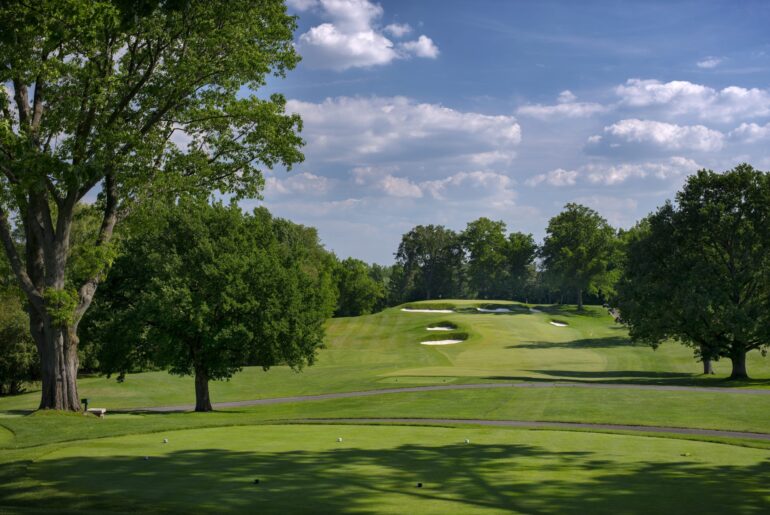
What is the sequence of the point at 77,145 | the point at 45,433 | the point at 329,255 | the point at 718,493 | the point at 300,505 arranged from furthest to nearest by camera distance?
the point at 329,255
the point at 77,145
the point at 45,433
the point at 718,493
the point at 300,505

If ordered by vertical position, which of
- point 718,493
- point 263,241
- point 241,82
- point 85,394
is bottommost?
point 85,394

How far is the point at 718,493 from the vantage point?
903 centimetres

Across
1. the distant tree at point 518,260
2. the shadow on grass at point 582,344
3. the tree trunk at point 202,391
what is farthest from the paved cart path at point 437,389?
the distant tree at point 518,260

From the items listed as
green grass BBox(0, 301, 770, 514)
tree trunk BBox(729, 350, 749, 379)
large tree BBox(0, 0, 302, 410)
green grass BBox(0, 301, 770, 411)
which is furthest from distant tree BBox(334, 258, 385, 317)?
large tree BBox(0, 0, 302, 410)

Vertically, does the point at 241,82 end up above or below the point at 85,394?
above

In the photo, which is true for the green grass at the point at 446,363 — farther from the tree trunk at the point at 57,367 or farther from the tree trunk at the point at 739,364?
the tree trunk at the point at 57,367

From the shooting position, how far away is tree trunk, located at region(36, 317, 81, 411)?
2230cm

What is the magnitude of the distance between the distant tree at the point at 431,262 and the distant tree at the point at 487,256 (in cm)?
558

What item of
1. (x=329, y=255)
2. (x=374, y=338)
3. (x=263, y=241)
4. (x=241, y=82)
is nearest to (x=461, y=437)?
(x=241, y=82)

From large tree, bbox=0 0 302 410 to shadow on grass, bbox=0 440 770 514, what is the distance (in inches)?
427

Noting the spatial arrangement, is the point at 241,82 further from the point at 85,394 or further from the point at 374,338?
the point at 374,338

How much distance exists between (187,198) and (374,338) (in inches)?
2170

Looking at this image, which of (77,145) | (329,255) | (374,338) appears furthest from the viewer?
(329,255)

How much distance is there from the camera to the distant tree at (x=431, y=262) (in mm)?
158250
